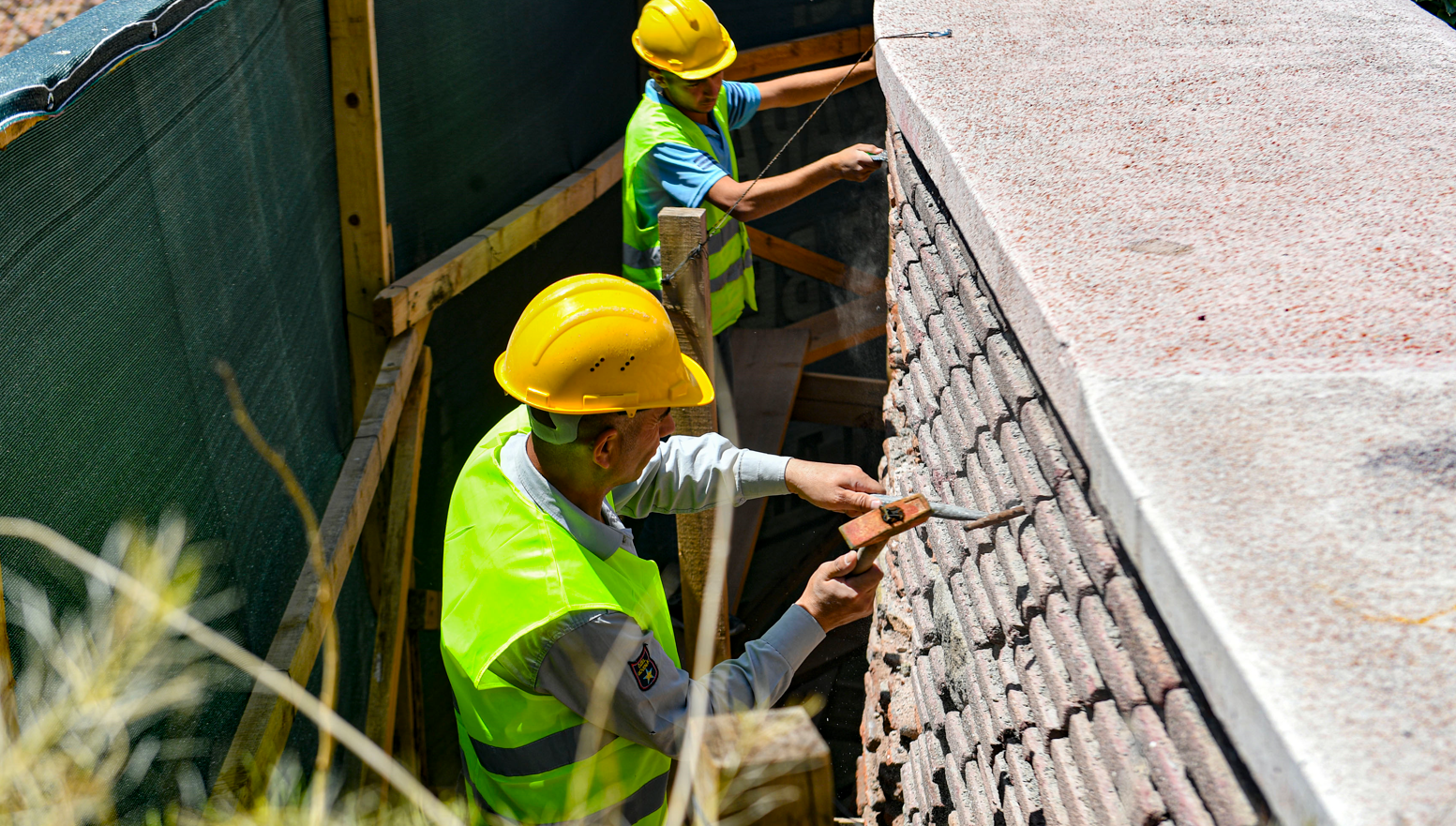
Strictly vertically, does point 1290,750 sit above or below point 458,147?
above

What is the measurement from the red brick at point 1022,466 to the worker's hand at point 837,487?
0.62 meters

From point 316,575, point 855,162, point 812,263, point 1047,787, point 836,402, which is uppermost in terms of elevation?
point 855,162

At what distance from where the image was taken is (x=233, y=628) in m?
2.66

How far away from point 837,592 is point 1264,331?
1.06 meters

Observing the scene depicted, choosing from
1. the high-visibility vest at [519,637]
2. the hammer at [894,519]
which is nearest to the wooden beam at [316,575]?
the high-visibility vest at [519,637]

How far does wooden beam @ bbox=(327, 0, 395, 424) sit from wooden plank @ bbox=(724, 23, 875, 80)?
2.72 m

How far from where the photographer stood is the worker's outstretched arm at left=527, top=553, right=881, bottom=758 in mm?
2049

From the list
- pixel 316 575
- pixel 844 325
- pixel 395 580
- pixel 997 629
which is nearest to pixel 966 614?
pixel 997 629

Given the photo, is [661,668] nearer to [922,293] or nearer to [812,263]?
[922,293]

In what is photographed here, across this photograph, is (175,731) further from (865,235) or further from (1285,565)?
(865,235)

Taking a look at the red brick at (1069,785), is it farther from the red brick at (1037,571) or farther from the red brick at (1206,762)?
the red brick at (1206,762)

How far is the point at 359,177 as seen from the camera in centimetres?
383

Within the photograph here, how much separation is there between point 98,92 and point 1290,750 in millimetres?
2302

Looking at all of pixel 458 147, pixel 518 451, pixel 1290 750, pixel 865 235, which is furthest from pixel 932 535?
pixel 865 235
